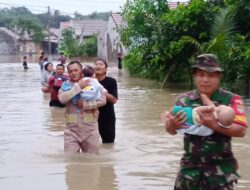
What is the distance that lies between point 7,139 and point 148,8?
1294 cm

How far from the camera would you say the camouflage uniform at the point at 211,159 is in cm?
385

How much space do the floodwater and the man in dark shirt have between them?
0.73 ft

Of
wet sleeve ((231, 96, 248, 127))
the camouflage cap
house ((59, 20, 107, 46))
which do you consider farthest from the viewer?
house ((59, 20, 107, 46))

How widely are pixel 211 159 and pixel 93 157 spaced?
4.13 meters

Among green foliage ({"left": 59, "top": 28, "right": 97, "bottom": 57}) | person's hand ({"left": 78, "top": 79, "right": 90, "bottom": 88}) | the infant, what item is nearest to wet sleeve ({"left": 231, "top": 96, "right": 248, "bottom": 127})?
the infant

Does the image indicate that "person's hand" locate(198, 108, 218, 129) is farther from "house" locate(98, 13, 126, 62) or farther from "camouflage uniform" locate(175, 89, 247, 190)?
"house" locate(98, 13, 126, 62)

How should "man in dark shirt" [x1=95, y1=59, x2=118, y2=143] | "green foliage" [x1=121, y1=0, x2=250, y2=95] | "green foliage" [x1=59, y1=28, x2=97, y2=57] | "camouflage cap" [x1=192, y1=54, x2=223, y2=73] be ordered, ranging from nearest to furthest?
"camouflage cap" [x1=192, y1=54, x2=223, y2=73], "man in dark shirt" [x1=95, y1=59, x2=118, y2=143], "green foliage" [x1=121, y1=0, x2=250, y2=95], "green foliage" [x1=59, y1=28, x2=97, y2=57]

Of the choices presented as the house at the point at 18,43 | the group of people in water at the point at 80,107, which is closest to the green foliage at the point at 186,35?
the group of people in water at the point at 80,107

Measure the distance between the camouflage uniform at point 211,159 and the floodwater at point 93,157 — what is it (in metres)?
2.62

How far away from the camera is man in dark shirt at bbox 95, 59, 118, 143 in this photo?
855cm

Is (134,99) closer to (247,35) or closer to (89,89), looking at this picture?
(247,35)

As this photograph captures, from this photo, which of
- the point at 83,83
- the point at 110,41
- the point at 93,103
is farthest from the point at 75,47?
the point at 83,83

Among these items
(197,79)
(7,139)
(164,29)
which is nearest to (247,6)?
(164,29)

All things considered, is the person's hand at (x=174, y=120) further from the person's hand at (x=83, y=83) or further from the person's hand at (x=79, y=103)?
the person's hand at (x=79, y=103)
